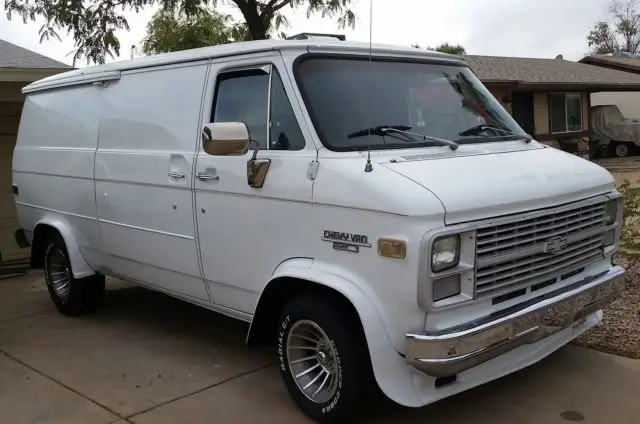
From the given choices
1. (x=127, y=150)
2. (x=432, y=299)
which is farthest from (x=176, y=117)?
(x=432, y=299)

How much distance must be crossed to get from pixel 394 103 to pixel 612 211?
1.64 meters

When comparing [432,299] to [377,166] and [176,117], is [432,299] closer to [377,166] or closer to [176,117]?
[377,166]

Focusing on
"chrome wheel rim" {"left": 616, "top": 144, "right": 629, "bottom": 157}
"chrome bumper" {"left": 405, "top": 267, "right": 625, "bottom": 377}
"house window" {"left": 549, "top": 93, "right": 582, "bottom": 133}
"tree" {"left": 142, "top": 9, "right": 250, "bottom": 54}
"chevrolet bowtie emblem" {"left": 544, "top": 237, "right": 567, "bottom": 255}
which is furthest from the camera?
"chrome wheel rim" {"left": 616, "top": 144, "right": 629, "bottom": 157}

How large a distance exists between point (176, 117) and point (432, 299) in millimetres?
2527

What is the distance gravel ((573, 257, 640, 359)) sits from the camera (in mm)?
5168

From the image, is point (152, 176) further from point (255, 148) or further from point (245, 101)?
point (255, 148)

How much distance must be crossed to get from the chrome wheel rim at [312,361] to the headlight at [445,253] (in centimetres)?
86

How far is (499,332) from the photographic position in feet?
11.6

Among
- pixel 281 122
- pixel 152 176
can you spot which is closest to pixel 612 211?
pixel 281 122

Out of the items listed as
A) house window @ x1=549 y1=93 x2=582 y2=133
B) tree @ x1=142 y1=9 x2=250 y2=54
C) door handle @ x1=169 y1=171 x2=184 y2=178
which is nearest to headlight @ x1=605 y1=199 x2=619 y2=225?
door handle @ x1=169 y1=171 x2=184 y2=178

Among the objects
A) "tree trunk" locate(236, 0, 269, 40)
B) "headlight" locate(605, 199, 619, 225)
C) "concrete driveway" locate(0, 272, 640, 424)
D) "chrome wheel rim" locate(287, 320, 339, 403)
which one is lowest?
"concrete driveway" locate(0, 272, 640, 424)

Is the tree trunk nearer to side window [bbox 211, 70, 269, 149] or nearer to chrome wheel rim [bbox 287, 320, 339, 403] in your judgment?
side window [bbox 211, 70, 269, 149]

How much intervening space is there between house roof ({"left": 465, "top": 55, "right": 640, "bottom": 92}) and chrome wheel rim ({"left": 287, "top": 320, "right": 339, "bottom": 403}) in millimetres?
16014

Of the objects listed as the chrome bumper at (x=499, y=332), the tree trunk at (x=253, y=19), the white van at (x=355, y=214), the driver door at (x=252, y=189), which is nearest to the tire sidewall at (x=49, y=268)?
the white van at (x=355, y=214)
